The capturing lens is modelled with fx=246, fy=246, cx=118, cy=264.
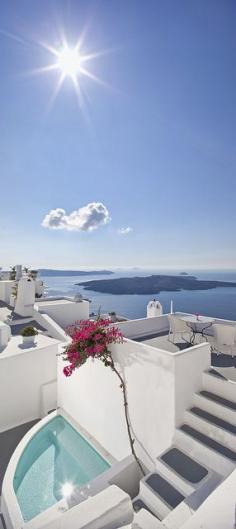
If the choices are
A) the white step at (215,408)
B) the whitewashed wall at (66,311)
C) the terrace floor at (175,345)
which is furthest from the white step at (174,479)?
the whitewashed wall at (66,311)

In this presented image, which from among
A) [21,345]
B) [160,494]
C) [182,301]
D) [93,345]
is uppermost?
[93,345]

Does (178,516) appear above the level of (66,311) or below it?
below

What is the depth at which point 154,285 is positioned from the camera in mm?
50281

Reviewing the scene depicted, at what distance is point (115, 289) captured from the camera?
185 ft

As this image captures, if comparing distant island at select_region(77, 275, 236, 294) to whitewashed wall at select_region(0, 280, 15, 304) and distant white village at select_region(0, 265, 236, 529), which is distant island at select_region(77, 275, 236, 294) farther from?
distant white village at select_region(0, 265, 236, 529)

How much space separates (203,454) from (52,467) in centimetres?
383

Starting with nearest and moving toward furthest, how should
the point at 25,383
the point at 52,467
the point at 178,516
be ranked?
the point at 178,516 < the point at 52,467 < the point at 25,383

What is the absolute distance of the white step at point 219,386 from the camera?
4441mm

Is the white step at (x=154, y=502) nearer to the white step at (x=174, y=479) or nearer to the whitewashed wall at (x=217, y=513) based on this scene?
the white step at (x=174, y=479)

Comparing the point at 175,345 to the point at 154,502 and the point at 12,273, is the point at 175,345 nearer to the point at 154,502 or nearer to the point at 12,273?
the point at 154,502

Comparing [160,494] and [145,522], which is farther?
[160,494]

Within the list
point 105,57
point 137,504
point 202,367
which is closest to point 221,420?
point 202,367

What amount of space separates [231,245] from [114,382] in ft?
86.9

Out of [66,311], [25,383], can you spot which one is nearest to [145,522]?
[25,383]
